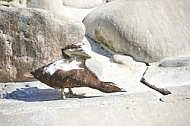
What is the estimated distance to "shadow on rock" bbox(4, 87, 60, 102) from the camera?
1637mm

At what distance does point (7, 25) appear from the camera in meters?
2.01

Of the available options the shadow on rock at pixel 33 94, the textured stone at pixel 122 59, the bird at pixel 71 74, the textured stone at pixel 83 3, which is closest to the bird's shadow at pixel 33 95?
the shadow on rock at pixel 33 94

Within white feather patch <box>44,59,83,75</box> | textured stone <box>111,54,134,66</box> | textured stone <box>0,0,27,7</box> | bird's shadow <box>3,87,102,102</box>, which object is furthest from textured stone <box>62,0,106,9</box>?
white feather patch <box>44,59,83,75</box>

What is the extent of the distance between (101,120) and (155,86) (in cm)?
54

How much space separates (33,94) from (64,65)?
26cm

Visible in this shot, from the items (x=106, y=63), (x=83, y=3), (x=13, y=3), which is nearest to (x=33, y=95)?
(x=106, y=63)

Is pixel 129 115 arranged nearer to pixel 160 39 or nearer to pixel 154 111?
pixel 154 111

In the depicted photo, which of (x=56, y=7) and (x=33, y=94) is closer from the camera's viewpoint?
(x=33, y=94)

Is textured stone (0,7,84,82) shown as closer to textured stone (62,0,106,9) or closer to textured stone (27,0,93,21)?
textured stone (27,0,93,21)

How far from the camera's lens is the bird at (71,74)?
4.94ft

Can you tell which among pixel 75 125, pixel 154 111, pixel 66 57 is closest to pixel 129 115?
pixel 154 111

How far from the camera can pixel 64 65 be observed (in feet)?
5.10

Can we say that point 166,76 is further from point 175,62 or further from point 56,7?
point 56,7

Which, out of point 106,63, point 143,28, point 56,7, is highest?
point 56,7
